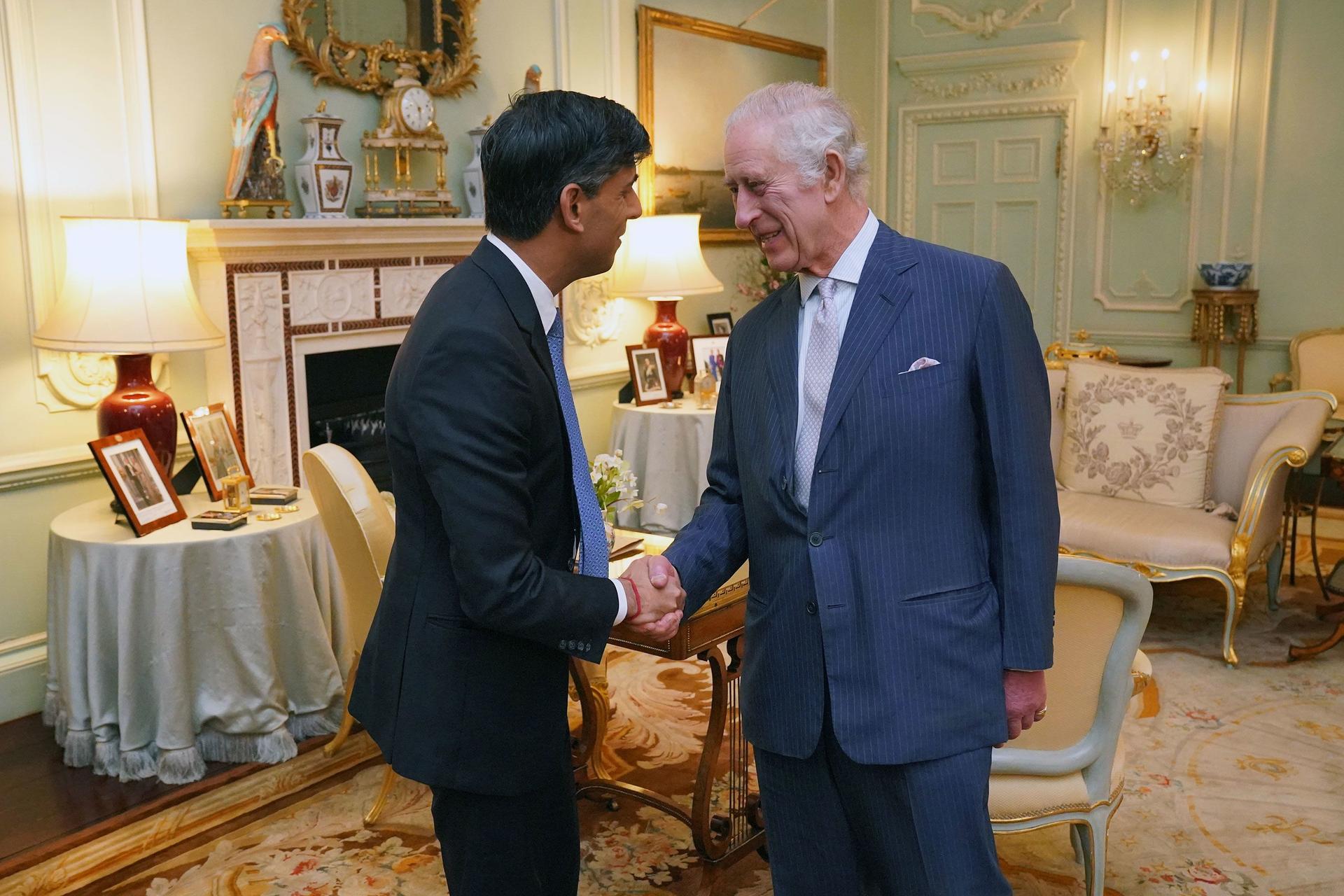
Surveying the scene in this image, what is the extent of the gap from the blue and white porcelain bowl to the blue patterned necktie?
559 centimetres

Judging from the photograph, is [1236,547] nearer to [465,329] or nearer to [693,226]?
[693,226]

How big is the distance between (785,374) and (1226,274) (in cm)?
544

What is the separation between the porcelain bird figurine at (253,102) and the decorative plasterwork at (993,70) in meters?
4.76

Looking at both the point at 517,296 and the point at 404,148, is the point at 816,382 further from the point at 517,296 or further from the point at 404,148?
the point at 404,148

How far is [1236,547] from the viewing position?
13.5 feet

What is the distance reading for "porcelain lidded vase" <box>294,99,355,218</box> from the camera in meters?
4.12

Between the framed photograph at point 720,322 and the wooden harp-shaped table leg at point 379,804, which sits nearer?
the wooden harp-shaped table leg at point 379,804

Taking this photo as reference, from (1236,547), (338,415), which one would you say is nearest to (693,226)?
(338,415)

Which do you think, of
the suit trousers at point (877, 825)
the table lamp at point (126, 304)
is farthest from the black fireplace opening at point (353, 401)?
the suit trousers at point (877, 825)

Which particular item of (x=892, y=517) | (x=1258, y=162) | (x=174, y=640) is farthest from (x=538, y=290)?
(x=1258, y=162)

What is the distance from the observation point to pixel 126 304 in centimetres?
328

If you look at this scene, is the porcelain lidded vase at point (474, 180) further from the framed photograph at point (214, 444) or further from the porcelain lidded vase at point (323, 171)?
the framed photograph at point (214, 444)

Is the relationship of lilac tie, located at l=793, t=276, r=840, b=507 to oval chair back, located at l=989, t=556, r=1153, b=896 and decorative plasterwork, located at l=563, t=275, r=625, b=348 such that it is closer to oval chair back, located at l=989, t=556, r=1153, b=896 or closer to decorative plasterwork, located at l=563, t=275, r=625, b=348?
oval chair back, located at l=989, t=556, r=1153, b=896

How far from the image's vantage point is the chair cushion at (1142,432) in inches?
176
